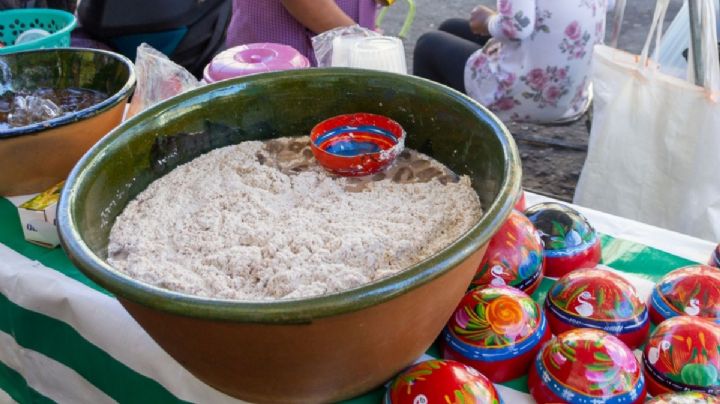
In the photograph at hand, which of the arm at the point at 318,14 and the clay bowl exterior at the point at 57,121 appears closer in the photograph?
the clay bowl exterior at the point at 57,121

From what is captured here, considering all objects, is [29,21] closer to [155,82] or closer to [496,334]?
[155,82]

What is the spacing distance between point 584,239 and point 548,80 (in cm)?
124

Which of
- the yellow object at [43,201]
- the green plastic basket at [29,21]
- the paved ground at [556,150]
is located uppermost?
the green plastic basket at [29,21]

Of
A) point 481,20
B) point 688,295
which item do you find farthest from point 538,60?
point 688,295

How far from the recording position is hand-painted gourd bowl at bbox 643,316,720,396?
25.0 inches

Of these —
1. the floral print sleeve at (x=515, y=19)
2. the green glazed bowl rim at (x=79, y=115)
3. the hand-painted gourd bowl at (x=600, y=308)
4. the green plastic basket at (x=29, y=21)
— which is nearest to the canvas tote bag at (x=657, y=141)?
the floral print sleeve at (x=515, y=19)

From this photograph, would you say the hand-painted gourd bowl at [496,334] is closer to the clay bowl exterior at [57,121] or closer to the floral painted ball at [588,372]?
the floral painted ball at [588,372]

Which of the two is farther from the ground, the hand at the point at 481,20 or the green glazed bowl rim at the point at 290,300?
the green glazed bowl rim at the point at 290,300

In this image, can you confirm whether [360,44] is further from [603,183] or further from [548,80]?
→ [548,80]

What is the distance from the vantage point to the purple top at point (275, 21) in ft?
5.90

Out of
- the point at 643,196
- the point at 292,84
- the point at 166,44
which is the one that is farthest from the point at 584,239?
the point at 166,44

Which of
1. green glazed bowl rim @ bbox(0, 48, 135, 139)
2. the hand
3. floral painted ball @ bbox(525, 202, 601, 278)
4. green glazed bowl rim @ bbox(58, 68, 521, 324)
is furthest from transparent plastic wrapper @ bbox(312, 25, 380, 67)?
the hand

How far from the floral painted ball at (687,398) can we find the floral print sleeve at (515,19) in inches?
55.8

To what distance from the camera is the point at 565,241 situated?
2.81ft
